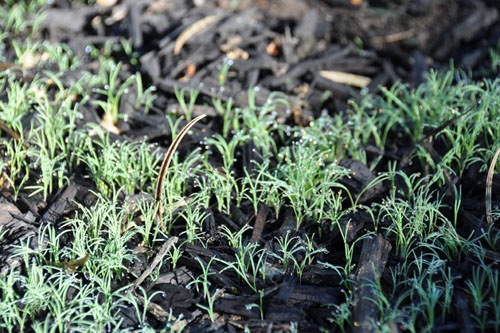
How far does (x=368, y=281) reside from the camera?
2566 mm

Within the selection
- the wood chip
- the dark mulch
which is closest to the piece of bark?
the dark mulch

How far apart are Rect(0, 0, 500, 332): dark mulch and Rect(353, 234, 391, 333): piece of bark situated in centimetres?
10

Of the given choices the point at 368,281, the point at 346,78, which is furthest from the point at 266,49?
the point at 368,281

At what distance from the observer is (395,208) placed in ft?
9.14

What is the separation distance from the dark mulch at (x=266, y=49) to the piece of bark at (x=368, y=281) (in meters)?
0.10

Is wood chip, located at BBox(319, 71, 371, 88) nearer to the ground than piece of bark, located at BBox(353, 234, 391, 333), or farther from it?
nearer to the ground

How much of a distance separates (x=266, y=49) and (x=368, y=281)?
2.18 m

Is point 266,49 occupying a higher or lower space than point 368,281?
higher

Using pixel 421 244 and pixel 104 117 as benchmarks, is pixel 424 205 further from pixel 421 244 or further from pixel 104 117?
pixel 104 117

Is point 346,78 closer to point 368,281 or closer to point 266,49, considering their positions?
point 266,49

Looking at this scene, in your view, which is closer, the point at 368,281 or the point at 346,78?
the point at 368,281

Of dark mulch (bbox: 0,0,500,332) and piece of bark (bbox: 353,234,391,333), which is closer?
piece of bark (bbox: 353,234,391,333)

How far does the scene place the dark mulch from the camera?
3471mm

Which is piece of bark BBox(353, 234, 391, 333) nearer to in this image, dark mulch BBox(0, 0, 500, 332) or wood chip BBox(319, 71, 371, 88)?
dark mulch BBox(0, 0, 500, 332)
